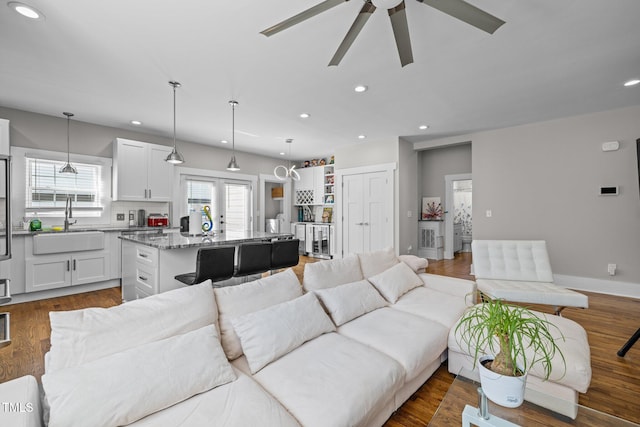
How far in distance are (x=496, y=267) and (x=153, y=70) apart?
14.3ft

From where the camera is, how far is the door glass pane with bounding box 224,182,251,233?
6500 mm

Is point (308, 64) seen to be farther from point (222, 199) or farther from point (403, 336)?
point (222, 199)

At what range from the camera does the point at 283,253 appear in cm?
306

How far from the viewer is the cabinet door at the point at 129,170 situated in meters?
4.59

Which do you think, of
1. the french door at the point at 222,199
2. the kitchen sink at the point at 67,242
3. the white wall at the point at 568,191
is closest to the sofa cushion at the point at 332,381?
the kitchen sink at the point at 67,242

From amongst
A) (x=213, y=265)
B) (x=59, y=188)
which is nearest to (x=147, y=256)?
(x=213, y=265)

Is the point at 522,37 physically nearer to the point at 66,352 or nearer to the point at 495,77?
the point at 495,77

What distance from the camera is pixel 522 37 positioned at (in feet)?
7.59

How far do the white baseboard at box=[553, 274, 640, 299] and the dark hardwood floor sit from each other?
166 millimetres

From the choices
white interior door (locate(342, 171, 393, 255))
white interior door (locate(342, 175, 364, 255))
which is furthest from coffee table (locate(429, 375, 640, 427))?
white interior door (locate(342, 175, 364, 255))

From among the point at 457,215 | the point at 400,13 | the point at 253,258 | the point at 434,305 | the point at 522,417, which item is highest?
the point at 400,13

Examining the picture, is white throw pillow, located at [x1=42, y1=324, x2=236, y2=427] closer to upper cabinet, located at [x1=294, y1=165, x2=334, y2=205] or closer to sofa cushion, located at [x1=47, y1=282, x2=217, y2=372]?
sofa cushion, located at [x1=47, y1=282, x2=217, y2=372]

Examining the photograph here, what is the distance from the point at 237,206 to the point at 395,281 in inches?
196

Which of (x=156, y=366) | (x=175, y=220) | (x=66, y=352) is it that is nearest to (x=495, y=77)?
(x=156, y=366)
